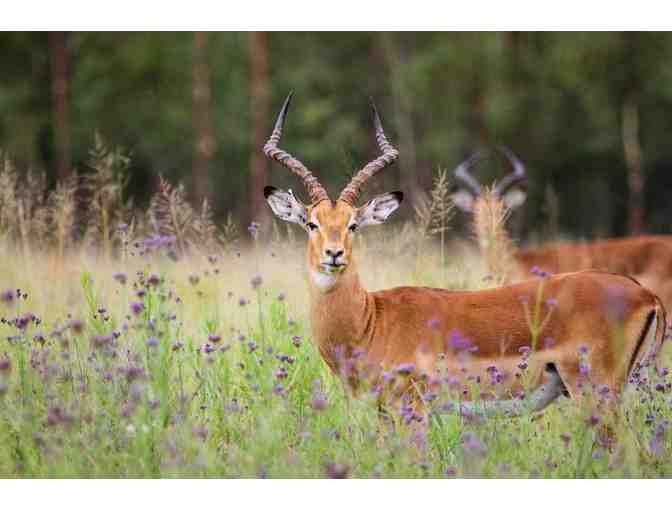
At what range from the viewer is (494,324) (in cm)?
544

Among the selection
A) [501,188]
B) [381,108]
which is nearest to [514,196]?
[501,188]

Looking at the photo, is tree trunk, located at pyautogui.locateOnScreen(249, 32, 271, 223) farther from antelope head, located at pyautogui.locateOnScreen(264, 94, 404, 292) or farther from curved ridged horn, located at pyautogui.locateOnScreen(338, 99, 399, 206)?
curved ridged horn, located at pyautogui.locateOnScreen(338, 99, 399, 206)

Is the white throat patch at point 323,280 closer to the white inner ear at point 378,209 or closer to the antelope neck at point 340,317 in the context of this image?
the antelope neck at point 340,317

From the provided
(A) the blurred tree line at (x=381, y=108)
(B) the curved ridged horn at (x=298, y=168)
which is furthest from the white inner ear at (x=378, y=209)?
(A) the blurred tree line at (x=381, y=108)

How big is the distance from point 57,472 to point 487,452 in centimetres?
194

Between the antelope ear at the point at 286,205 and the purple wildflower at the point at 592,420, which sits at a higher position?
the antelope ear at the point at 286,205

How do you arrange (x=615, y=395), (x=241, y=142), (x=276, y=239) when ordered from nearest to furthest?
(x=615, y=395), (x=276, y=239), (x=241, y=142)

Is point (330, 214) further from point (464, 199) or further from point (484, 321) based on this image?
point (464, 199)

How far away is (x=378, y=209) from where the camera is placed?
5887mm

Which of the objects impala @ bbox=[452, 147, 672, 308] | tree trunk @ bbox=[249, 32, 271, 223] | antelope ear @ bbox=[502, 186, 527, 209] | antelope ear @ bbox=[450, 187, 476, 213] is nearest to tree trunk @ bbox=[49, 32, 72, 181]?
tree trunk @ bbox=[249, 32, 271, 223]

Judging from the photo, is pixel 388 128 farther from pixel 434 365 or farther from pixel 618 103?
pixel 434 365

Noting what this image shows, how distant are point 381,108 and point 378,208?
15.5 meters

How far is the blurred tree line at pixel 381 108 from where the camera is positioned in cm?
1905
